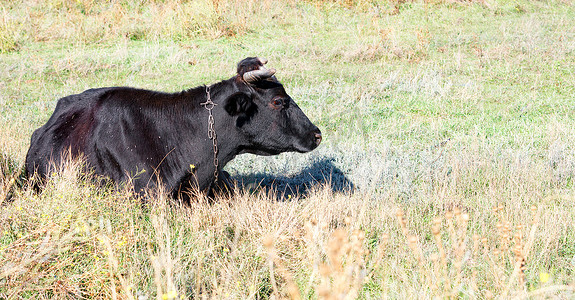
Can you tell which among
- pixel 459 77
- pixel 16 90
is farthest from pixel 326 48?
pixel 16 90

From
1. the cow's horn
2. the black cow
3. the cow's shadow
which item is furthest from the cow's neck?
the cow's shadow

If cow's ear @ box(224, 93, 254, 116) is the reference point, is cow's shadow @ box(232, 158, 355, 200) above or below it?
below

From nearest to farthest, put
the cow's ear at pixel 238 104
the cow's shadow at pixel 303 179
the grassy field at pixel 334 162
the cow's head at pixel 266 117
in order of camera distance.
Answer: the grassy field at pixel 334 162
the cow's ear at pixel 238 104
the cow's head at pixel 266 117
the cow's shadow at pixel 303 179

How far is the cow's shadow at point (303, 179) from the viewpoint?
22.1 ft

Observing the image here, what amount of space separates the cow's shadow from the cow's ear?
5.08ft

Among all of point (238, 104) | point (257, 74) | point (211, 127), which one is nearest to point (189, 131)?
point (211, 127)

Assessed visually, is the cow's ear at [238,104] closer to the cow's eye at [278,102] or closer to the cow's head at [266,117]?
the cow's head at [266,117]

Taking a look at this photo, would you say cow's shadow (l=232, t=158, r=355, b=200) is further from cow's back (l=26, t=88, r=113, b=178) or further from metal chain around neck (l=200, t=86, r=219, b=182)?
cow's back (l=26, t=88, r=113, b=178)

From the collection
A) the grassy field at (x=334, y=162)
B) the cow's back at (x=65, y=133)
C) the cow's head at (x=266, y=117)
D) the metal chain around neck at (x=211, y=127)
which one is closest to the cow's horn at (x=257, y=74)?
the cow's head at (x=266, y=117)

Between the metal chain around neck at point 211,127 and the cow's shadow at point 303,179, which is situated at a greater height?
the metal chain around neck at point 211,127

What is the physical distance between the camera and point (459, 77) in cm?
1095

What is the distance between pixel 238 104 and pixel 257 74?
319 millimetres

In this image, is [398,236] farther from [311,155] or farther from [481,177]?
[311,155]

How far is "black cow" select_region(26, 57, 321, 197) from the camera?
5246 mm
